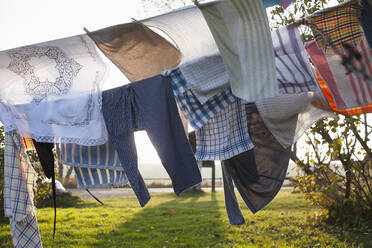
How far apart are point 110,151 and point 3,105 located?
98 centimetres

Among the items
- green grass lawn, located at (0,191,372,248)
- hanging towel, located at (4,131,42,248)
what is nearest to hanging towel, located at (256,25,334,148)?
hanging towel, located at (4,131,42,248)

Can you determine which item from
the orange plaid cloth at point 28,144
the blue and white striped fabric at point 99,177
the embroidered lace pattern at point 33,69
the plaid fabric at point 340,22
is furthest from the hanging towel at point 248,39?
the orange plaid cloth at point 28,144

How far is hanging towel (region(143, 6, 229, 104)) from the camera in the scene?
2.34 meters

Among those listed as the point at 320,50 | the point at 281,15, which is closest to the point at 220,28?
the point at 320,50

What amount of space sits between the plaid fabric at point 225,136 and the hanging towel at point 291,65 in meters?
0.41

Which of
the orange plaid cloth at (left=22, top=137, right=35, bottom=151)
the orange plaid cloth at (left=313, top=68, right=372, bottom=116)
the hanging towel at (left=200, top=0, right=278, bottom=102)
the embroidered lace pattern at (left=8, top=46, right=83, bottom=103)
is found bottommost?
the orange plaid cloth at (left=22, top=137, right=35, bottom=151)

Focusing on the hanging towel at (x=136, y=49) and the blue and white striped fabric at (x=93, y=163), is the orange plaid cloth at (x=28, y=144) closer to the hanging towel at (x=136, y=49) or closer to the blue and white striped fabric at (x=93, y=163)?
the blue and white striped fabric at (x=93, y=163)

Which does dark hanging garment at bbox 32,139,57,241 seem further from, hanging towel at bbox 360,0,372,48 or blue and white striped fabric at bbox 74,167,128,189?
hanging towel at bbox 360,0,372,48

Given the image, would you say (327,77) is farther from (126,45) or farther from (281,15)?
(281,15)

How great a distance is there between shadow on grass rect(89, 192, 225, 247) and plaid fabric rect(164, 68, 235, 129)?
305cm

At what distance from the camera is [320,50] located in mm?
2330

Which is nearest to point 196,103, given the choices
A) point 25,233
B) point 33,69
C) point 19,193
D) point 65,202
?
point 33,69

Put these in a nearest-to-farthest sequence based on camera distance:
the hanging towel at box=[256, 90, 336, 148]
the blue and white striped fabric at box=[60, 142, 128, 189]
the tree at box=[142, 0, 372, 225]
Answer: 1. the hanging towel at box=[256, 90, 336, 148]
2. the blue and white striped fabric at box=[60, 142, 128, 189]
3. the tree at box=[142, 0, 372, 225]

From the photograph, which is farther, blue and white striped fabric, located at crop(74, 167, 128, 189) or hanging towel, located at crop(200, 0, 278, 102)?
blue and white striped fabric, located at crop(74, 167, 128, 189)
